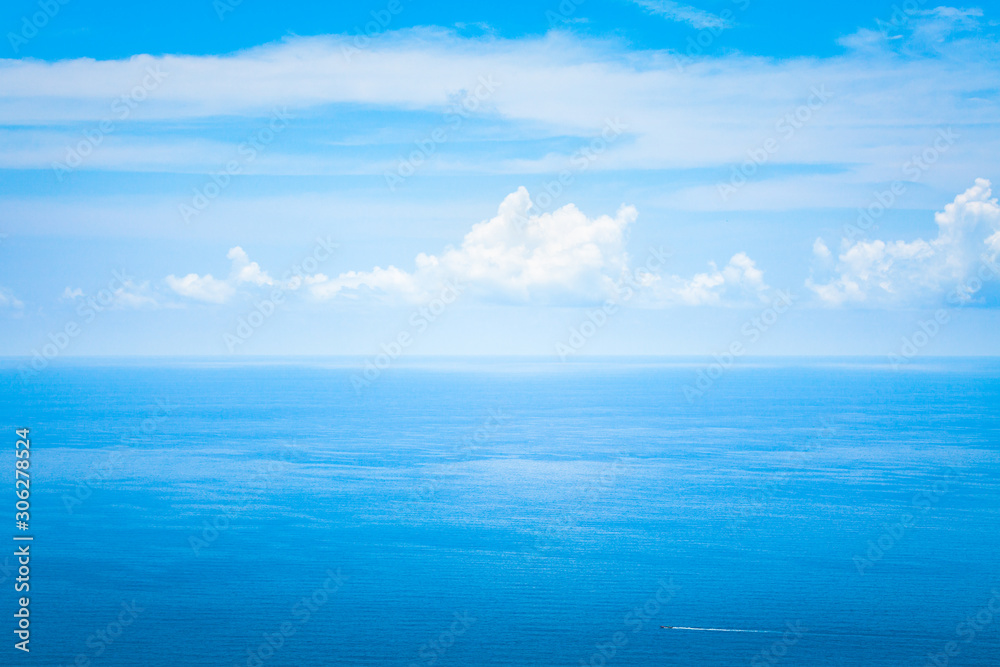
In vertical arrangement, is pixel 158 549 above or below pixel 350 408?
below

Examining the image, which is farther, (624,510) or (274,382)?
(274,382)

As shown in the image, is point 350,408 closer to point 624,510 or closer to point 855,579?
point 624,510

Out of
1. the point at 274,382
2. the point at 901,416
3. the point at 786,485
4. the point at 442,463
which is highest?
the point at 274,382

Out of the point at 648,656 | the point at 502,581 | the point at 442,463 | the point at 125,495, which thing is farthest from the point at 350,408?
the point at 648,656

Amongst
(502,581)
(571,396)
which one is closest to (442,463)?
(502,581)

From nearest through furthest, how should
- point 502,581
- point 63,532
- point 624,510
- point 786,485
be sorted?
point 502,581
point 63,532
point 624,510
point 786,485

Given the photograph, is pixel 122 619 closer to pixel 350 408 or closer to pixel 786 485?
pixel 786 485

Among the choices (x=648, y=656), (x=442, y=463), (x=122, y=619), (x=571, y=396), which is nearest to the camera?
(x=648, y=656)
